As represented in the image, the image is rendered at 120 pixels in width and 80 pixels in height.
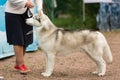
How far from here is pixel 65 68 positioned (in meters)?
9.72

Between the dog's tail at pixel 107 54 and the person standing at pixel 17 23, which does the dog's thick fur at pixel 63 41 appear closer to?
the dog's tail at pixel 107 54

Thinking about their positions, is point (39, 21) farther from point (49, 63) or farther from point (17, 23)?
point (49, 63)

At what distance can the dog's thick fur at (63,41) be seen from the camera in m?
8.52

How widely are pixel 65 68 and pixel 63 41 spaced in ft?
4.08

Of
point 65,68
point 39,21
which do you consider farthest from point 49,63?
point 65,68

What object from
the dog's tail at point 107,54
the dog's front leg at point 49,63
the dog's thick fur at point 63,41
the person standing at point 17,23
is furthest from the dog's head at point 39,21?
the dog's tail at point 107,54

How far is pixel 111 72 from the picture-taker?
9234 millimetres

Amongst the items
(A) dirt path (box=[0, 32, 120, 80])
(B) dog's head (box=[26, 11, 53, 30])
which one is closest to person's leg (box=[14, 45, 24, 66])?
(A) dirt path (box=[0, 32, 120, 80])

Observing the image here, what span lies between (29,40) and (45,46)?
23.2 inches

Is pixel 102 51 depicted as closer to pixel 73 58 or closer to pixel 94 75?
pixel 94 75

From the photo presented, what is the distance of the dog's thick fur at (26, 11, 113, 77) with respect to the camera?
336 inches

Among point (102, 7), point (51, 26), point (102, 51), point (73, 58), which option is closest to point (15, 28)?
→ point (51, 26)

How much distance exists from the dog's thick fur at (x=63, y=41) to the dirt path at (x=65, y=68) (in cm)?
26

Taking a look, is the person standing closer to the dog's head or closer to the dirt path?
the dog's head
